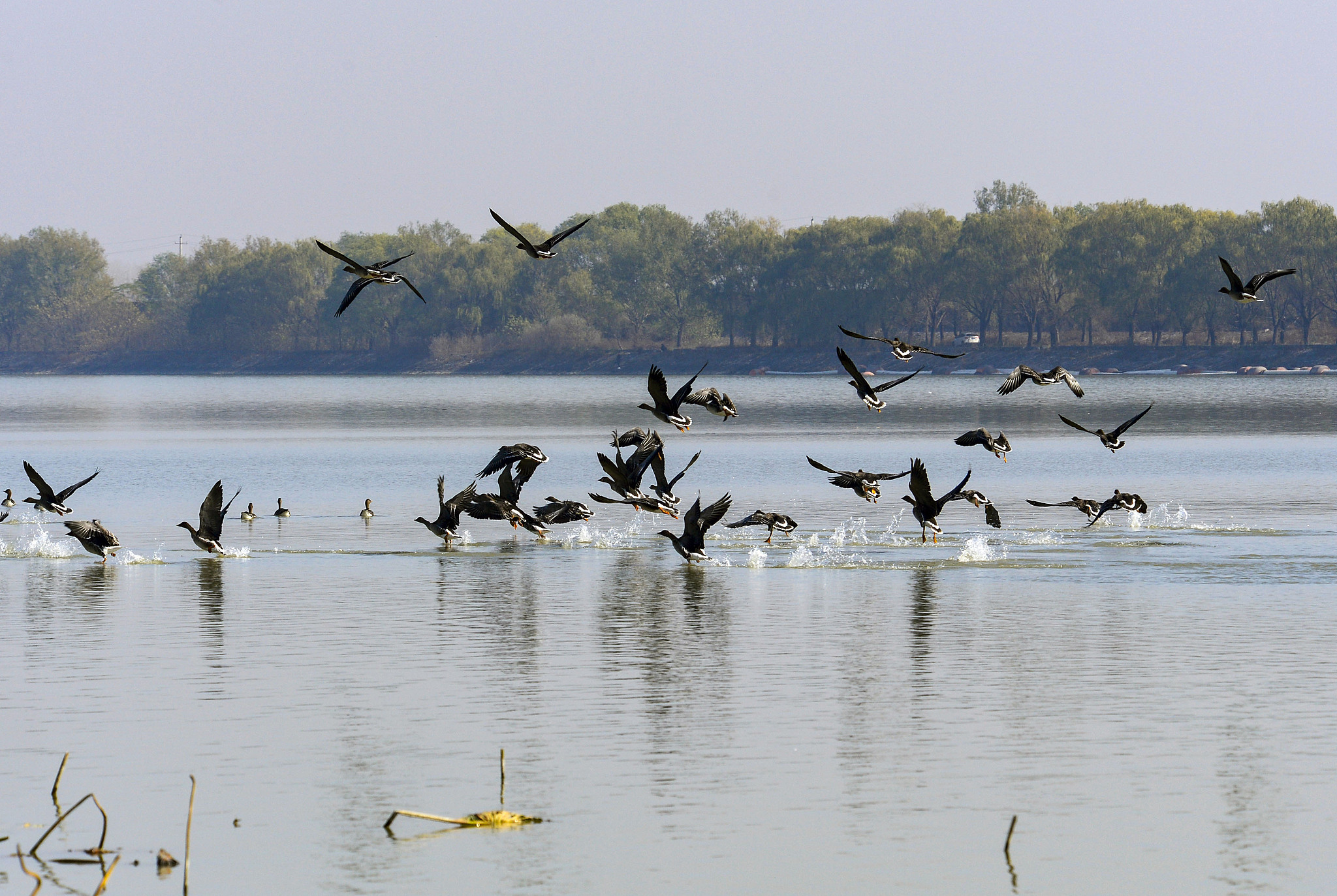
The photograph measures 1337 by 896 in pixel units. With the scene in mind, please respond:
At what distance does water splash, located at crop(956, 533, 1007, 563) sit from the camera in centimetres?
3612

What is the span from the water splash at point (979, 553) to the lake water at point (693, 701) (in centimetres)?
9

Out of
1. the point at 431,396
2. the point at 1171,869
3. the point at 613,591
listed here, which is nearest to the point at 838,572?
the point at 613,591

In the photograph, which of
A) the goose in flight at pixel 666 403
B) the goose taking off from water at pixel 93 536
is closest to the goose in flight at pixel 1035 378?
the goose in flight at pixel 666 403

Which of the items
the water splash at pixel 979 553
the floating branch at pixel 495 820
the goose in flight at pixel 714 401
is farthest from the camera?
the water splash at pixel 979 553

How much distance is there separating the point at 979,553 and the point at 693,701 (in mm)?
16227

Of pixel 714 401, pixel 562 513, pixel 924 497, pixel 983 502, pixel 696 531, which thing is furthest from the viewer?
pixel 562 513

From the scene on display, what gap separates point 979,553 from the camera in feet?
120

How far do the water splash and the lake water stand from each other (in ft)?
0.30

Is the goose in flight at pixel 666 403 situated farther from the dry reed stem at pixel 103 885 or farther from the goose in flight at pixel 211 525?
the dry reed stem at pixel 103 885

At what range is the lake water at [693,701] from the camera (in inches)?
606

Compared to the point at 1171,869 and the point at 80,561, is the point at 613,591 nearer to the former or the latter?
the point at 80,561

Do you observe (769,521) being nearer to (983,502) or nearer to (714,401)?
(983,502)

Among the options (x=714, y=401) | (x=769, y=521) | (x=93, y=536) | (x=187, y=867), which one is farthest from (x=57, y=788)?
(x=769, y=521)

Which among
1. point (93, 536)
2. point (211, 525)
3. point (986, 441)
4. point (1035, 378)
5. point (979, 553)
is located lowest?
point (979, 553)
